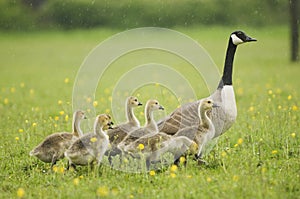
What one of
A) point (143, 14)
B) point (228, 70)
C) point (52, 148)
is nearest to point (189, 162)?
point (52, 148)

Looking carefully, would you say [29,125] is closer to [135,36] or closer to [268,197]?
[268,197]

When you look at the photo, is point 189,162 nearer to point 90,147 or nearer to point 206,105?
point 206,105

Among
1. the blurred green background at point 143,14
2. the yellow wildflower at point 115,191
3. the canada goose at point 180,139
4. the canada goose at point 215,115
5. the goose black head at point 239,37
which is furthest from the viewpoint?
the blurred green background at point 143,14

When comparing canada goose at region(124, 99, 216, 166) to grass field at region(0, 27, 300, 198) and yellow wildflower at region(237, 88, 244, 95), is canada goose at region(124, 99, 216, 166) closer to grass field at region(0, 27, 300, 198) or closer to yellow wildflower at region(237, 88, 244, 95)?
grass field at region(0, 27, 300, 198)

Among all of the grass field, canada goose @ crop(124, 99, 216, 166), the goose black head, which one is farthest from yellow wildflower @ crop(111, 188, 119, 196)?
the goose black head

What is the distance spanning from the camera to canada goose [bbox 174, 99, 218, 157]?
6.57 meters

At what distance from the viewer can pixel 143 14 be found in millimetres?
30844

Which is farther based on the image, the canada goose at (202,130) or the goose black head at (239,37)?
the goose black head at (239,37)

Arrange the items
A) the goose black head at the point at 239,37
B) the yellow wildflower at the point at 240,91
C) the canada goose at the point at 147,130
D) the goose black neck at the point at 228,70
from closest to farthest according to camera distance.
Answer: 1. the canada goose at the point at 147,130
2. the goose black neck at the point at 228,70
3. the goose black head at the point at 239,37
4. the yellow wildflower at the point at 240,91

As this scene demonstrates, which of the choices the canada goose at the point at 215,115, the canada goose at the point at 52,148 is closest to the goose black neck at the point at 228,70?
the canada goose at the point at 215,115

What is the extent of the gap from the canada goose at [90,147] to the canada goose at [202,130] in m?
0.96

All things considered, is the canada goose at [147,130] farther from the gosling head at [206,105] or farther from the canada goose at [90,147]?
the gosling head at [206,105]

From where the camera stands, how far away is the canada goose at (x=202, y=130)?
259 inches

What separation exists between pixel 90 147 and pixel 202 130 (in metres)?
1.44
